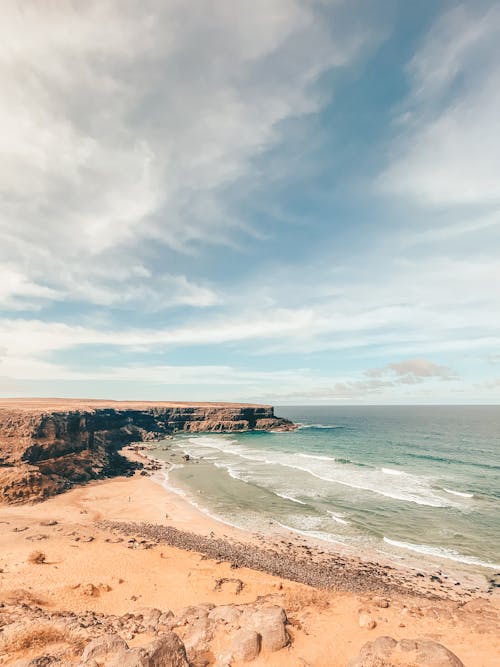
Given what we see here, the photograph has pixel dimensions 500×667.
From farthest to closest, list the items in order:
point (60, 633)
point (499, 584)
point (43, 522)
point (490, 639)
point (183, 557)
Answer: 1. point (43, 522)
2. point (183, 557)
3. point (499, 584)
4. point (490, 639)
5. point (60, 633)

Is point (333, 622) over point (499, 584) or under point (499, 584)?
over

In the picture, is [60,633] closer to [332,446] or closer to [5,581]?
[5,581]

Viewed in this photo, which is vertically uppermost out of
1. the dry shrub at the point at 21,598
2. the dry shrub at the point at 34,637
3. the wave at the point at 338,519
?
the dry shrub at the point at 34,637

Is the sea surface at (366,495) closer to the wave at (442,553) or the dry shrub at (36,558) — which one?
the wave at (442,553)

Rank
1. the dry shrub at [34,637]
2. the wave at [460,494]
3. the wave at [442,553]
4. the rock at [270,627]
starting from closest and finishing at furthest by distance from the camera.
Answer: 1. the dry shrub at [34,637]
2. the rock at [270,627]
3. the wave at [442,553]
4. the wave at [460,494]

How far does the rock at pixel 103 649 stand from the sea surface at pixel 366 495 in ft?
75.9

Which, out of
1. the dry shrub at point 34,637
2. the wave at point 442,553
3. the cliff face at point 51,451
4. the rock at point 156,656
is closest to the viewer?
the rock at point 156,656

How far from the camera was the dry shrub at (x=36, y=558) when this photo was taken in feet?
72.6

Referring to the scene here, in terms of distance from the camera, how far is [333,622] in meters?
15.7

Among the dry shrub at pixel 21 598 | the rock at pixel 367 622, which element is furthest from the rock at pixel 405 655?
the dry shrub at pixel 21 598

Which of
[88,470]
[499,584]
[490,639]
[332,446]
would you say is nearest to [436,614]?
[490,639]

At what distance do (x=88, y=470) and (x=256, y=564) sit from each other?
121ft

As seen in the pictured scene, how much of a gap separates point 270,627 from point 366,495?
32.4m

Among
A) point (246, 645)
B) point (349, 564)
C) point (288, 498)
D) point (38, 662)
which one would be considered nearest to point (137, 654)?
point (38, 662)
